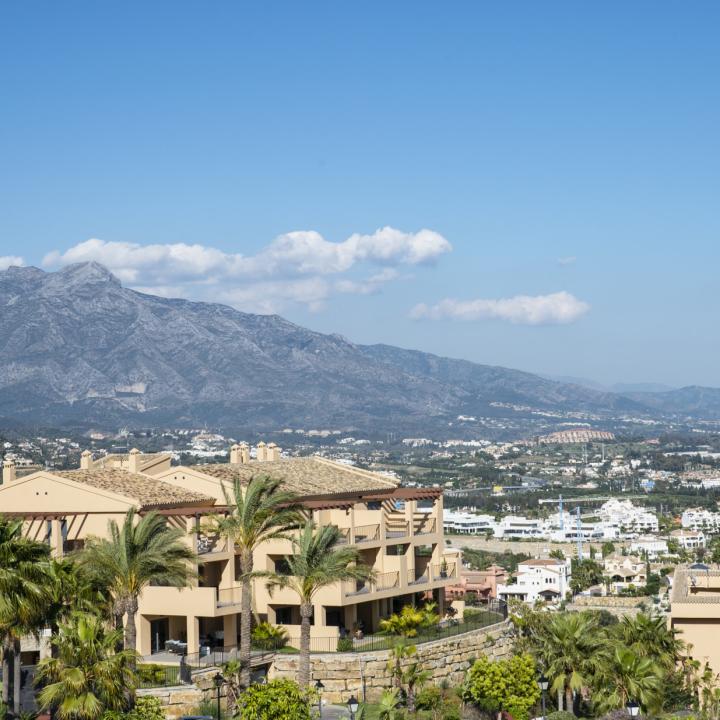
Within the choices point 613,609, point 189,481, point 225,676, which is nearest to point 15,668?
point 225,676

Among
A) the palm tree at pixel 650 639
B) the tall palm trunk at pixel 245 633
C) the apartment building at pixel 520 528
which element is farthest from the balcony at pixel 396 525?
the apartment building at pixel 520 528

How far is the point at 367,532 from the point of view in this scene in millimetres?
44375

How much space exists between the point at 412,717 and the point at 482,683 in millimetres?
2361

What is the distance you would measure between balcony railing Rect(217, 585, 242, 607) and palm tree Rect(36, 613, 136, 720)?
10698 mm

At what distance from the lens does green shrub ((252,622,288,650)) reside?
130ft

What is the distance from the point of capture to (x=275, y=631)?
40.0 m

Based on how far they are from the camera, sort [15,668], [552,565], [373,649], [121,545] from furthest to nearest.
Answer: [552,565], [373,649], [121,545], [15,668]

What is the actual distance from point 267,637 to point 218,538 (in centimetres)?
335

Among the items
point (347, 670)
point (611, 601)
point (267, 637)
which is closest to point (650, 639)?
point (347, 670)

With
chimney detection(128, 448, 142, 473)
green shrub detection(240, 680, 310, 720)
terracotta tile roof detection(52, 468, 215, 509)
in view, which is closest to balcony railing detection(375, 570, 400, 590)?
terracotta tile roof detection(52, 468, 215, 509)

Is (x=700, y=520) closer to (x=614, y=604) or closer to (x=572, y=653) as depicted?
(x=614, y=604)

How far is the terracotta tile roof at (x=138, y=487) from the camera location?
4025 cm

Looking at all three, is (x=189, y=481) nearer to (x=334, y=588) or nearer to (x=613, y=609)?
(x=334, y=588)

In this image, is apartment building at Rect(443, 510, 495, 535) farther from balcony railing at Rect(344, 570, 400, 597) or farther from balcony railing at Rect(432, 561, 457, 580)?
balcony railing at Rect(344, 570, 400, 597)
